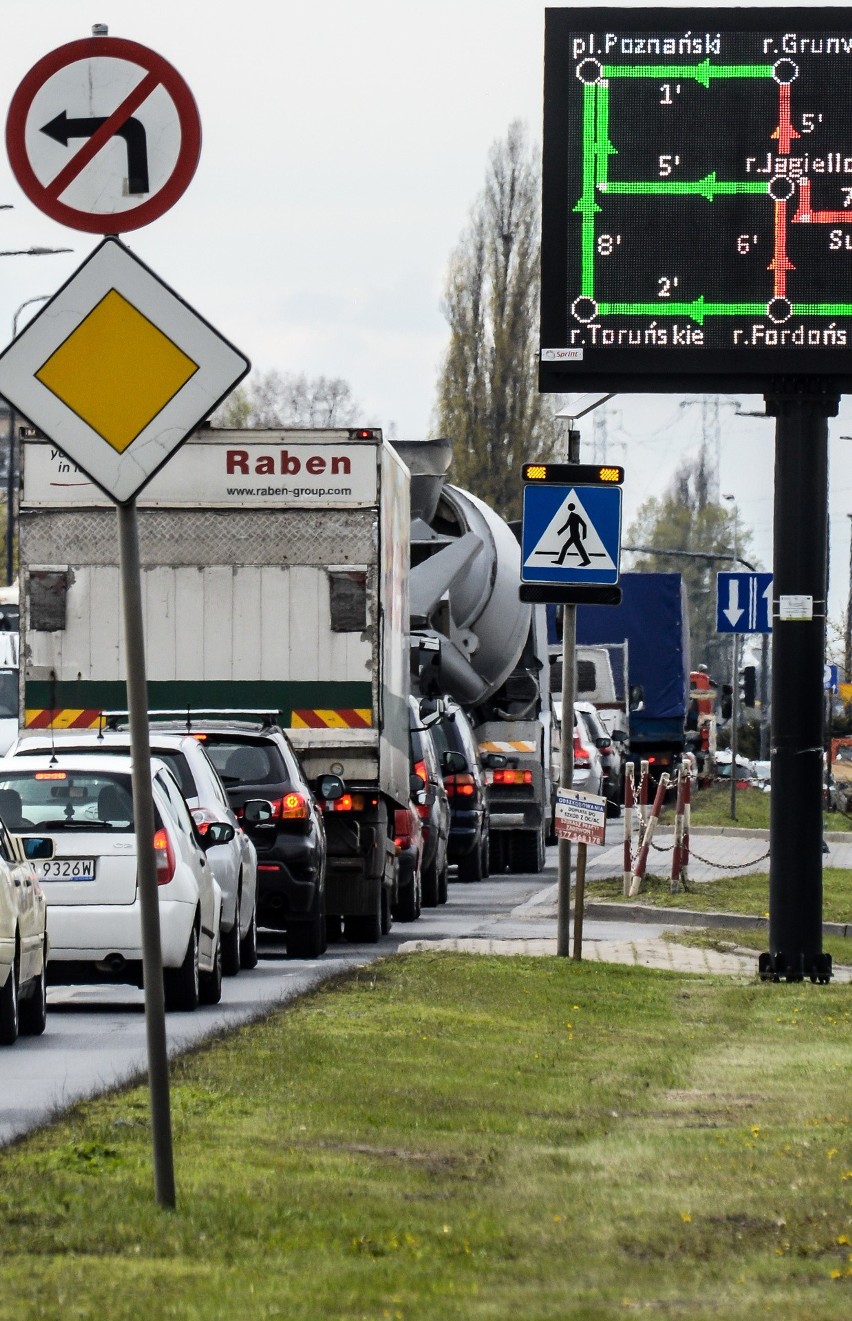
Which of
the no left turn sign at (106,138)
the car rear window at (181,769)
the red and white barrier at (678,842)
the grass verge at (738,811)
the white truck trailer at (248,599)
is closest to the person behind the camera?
the no left turn sign at (106,138)

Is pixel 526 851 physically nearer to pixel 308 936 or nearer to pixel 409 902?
pixel 409 902

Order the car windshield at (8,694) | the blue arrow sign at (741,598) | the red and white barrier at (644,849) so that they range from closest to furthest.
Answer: the red and white barrier at (644,849), the blue arrow sign at (741,598), the car windshield at (8,694)

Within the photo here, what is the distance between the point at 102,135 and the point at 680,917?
16.3 meters

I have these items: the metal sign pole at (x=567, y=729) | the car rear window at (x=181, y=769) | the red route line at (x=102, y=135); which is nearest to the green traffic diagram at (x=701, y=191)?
the metal sign pole at (x=567, y=729)

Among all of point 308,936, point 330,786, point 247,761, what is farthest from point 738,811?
point 308,936

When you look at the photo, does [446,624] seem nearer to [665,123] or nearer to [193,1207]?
[665,123]

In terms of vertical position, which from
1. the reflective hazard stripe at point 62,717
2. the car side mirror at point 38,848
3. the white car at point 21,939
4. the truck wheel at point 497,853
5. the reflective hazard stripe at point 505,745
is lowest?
the truck wheel at point 497,853

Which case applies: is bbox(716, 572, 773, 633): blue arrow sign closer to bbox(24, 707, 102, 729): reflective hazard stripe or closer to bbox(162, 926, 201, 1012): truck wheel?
bbox(24, 707, 102, 729): reflective hazard stripe

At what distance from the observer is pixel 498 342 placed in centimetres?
7975

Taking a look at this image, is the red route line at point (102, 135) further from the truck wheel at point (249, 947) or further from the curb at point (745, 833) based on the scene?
the curb at point (745, 833)

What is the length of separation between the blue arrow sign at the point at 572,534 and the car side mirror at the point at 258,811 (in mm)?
3440

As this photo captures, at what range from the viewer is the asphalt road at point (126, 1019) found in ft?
37.3

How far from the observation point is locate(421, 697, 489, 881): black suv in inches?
1180

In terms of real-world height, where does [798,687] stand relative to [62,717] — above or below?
above
